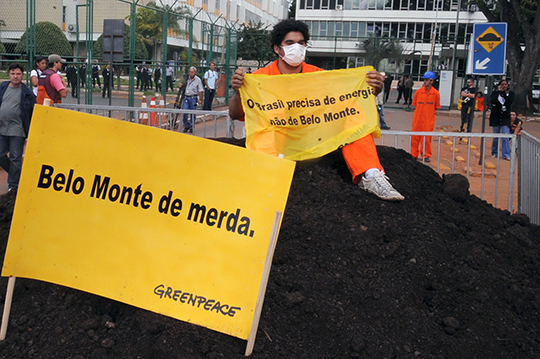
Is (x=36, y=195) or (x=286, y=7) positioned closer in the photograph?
(x=36, y=195)

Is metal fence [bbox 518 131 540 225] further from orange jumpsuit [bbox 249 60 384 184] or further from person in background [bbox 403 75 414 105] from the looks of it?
person in background [bbox 403 75 414 105]

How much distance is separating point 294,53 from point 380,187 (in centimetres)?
161

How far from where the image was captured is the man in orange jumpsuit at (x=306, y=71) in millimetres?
4867

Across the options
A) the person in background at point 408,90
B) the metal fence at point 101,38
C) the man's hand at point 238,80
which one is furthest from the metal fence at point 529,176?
the person in background at point 408,90

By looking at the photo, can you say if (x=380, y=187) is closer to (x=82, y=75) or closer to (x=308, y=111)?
(x=308, y=111)

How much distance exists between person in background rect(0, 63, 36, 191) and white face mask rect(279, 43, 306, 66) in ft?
13.1

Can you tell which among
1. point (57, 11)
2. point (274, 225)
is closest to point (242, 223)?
point (274, 225)

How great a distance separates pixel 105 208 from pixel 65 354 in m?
0.81

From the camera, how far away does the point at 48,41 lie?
13.9 metres

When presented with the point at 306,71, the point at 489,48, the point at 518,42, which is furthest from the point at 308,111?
the point at 518,42

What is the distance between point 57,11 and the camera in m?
17.0

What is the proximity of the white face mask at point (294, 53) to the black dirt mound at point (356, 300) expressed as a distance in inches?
52.6

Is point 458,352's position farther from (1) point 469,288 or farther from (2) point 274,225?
(2) point 274,225

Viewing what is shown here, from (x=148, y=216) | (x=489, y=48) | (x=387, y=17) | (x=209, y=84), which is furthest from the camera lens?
(x=387, y=17)
